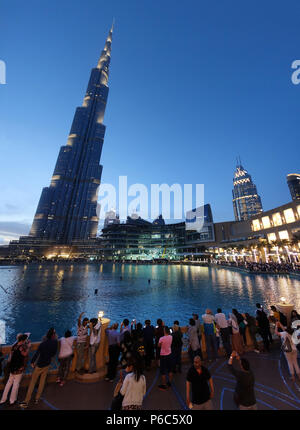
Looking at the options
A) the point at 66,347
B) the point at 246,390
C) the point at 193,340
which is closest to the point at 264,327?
the point at 193,340

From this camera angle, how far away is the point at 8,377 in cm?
493

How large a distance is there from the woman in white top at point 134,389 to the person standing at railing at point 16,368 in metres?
3.09

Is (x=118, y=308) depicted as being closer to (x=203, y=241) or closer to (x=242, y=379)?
(x=242, y=379)

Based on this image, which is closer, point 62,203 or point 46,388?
point 46,388

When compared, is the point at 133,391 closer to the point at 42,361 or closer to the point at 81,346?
the point at 42,361

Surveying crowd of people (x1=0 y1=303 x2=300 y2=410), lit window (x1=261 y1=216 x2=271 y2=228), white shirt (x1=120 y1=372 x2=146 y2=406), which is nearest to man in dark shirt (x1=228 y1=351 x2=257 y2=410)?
crowd of people (x1=0 y1=303 x2=300 y2=410)

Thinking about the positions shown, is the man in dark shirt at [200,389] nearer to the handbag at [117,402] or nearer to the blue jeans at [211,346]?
the handbag at [117,402]

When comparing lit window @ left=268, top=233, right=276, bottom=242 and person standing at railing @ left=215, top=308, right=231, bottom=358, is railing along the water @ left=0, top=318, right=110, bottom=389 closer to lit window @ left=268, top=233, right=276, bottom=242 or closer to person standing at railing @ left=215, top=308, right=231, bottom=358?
person standing at railing @ left=215, top=308, right=231, bottom=358

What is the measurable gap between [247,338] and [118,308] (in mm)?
13572

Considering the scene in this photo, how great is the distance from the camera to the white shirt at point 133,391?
3.21m

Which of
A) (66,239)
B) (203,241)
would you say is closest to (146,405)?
(203,241)

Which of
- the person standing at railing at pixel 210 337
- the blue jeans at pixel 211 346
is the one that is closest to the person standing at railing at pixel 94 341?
the person standing at railing at pixel 210 337

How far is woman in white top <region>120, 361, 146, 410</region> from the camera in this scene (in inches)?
126
